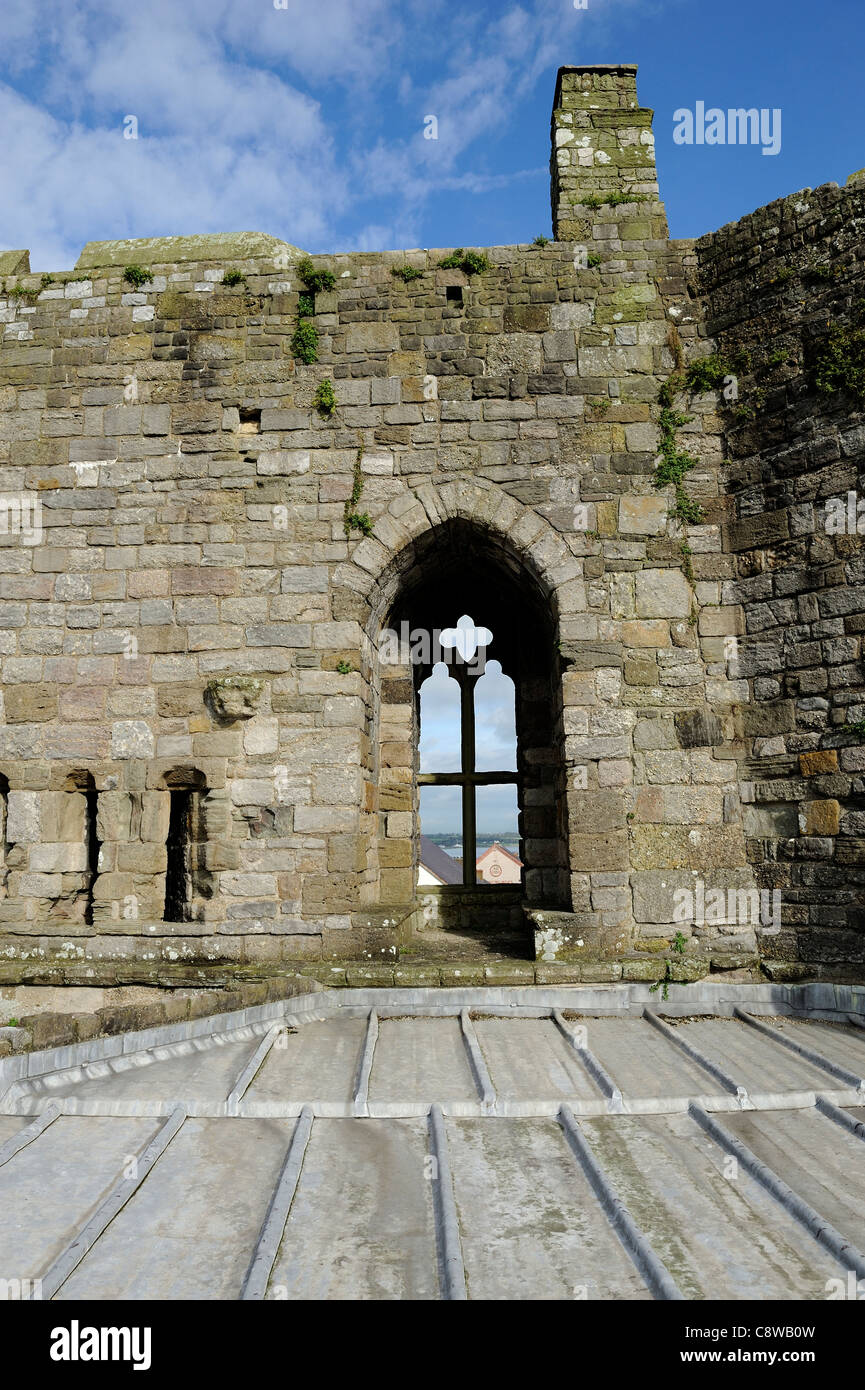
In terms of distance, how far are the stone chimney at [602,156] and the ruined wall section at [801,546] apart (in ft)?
2.43

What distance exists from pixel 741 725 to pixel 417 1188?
4422mm

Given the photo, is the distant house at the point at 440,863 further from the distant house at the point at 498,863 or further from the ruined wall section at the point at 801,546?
the ruined wall section at the point at 801,546

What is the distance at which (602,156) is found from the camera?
6.77 m

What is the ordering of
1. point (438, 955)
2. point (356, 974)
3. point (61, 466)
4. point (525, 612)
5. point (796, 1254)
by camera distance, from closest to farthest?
point (796, 1254), point (356, 974), point (438, 955), point (61, 466), point (525, 612)

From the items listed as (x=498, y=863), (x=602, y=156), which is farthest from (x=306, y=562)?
(x=498, y=863)

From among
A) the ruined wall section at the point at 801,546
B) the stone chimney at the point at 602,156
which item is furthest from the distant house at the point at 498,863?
the stone chimney at the point at 602,156

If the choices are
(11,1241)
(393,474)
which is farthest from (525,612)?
(11,1241)

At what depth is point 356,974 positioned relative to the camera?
18.9 feet

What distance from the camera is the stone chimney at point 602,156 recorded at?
667 centimetres

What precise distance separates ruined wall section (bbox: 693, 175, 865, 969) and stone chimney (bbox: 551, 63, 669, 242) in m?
0.74

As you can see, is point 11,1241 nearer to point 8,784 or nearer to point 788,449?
point 8,784

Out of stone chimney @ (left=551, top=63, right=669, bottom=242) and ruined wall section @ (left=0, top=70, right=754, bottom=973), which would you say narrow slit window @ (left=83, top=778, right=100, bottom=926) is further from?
stone chimney @ (left=551, top=63, right=669, bottom=242)

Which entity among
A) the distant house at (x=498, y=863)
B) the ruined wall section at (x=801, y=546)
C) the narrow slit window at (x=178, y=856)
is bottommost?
the distant house at (x=498, y=863)

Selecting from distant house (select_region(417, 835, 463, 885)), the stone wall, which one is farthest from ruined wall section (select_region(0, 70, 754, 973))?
distant house (select_region(417, 835, 463, 885))
